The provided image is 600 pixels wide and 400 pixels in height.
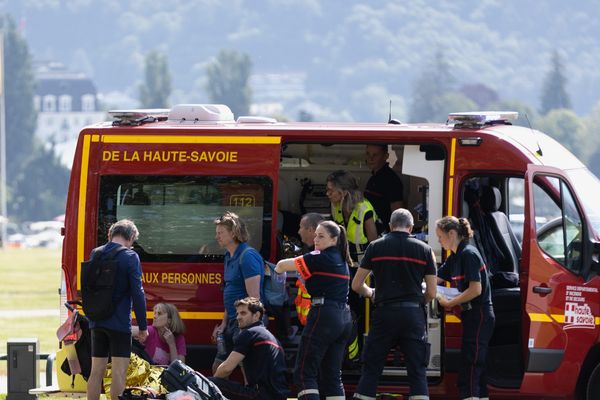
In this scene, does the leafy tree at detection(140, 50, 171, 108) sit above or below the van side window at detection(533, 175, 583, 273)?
above

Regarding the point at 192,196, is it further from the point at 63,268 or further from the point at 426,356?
the point at 426,356

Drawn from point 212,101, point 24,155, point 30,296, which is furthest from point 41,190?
point 30,296

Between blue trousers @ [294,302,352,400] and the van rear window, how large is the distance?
0.96 meters

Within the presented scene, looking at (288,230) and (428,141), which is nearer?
(428,141)

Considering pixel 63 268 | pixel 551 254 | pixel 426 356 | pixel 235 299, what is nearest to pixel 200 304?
pixel 235 299

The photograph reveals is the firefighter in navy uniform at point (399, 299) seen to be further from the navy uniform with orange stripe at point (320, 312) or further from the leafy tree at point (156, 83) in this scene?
the leafy tree at point (156, 83)

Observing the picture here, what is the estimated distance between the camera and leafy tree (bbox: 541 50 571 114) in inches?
6762

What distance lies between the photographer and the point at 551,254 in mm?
9492

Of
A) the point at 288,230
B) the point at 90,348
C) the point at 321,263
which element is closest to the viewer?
the point at 321,263

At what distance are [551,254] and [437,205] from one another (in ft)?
2.82

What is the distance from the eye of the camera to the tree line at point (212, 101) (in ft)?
480

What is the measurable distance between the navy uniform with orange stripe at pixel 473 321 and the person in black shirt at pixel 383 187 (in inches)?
48.4

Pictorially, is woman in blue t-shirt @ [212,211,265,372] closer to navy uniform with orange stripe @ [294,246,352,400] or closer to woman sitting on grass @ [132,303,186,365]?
woman sitting on grass @ [132,303,186,365]

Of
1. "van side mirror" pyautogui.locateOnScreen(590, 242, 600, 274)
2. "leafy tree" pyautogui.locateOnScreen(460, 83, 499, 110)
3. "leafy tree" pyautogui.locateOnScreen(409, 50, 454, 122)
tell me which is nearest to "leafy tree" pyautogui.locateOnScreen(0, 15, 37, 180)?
"leafy tree" pyautogui.locateOnScreen(409, 50, 454, 122)
